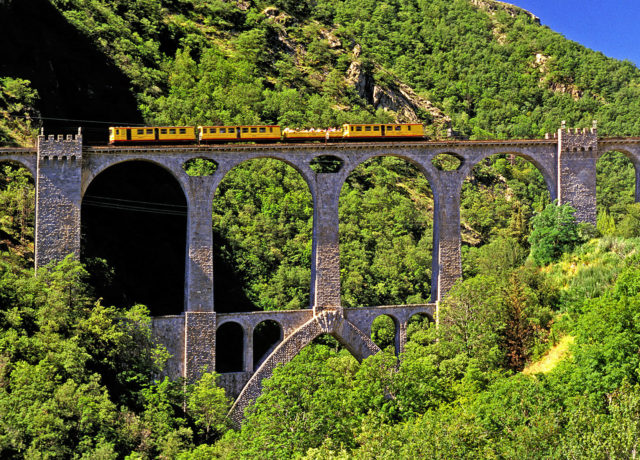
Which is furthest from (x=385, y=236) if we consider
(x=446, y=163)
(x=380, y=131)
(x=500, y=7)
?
(x=500, y=7)

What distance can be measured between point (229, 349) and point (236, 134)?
1512cm

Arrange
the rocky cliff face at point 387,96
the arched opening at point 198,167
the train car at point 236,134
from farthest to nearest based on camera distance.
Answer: the rocky cliff face at point 387,96 → the arched opening at point 198,167 → the train car at point 236,134

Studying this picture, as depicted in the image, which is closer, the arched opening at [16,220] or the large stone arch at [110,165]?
the large stone arch at [110,165]

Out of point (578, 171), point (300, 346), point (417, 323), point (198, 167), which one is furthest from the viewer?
point (198, 167)

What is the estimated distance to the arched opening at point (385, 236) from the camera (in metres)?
76.8

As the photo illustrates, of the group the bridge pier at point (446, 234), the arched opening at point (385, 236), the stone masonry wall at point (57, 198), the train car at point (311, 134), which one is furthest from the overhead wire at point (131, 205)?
the bridge pier at point (446, 234)

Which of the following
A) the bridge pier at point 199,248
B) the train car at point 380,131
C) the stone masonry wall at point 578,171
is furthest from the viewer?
the stone masonry wall at point 578,171

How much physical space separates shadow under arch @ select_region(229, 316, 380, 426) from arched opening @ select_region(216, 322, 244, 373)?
23.8 feet

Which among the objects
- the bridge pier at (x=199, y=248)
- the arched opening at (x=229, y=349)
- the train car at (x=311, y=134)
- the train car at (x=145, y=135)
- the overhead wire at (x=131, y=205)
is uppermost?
the train car at (x=311, y=134)

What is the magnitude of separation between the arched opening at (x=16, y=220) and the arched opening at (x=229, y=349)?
555 inches

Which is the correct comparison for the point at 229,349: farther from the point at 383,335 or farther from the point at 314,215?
the point at 383,335

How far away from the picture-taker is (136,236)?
67250 millimetres

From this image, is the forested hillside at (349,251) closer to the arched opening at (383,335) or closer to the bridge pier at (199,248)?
the arched opening at (383,335)

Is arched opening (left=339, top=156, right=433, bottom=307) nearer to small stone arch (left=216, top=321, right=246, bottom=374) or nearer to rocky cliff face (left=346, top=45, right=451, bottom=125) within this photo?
rocky cliff face (left=346, top=45, right=451, bottom=125)
